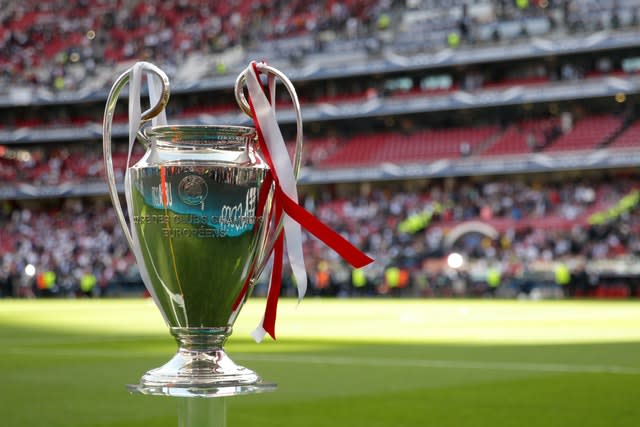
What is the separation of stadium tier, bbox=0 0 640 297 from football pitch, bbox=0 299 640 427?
18.7 meters

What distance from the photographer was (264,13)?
A: 181ft

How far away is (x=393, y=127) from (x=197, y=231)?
4877 centimetres

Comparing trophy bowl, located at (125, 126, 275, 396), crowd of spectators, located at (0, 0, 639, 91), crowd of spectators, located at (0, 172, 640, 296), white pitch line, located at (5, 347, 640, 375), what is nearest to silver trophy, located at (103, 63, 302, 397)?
trophy bowl, located at (125, 126, 275, 396)

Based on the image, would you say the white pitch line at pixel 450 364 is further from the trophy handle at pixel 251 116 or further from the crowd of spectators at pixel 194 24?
the crowd of spectators at pixel 194 24

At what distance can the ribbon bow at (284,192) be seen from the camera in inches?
133

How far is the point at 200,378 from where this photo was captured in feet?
10.5

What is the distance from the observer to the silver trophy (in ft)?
10.4

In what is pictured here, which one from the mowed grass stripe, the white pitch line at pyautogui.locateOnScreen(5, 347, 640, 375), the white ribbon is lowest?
the mowed grass stripe

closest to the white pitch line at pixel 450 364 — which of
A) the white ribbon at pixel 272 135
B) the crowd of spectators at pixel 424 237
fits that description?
the white ribbon at pixel 272 135

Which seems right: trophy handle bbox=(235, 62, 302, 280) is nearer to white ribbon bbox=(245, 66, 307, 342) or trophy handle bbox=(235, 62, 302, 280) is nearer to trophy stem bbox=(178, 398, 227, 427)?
white ribbon bbox=(245, 66, 307, 342)

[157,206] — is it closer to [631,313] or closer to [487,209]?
[631,313]

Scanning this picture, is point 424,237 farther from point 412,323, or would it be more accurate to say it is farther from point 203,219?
point 203,219

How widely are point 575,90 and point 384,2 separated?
11.4m

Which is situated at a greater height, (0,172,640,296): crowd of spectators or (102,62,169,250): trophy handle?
(102,62,169,250): trophy handle
